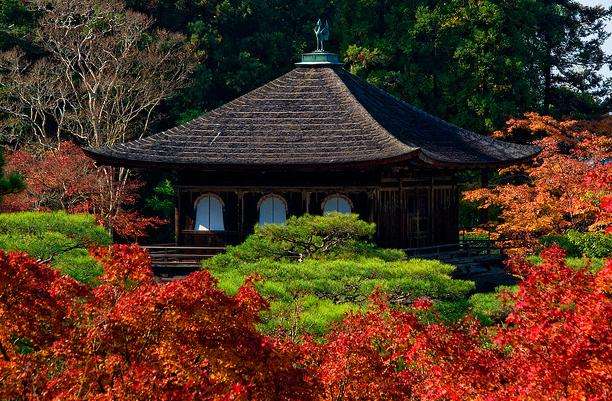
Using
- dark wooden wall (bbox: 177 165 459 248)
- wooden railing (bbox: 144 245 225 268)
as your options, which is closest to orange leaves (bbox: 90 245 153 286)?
wooden railing (bbox: 144 245 225 268)

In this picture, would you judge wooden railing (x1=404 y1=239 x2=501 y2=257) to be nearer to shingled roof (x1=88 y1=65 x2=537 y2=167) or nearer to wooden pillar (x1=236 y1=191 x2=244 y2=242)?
shingled roof (x1=88 y1=65 x2=537 y2=167)

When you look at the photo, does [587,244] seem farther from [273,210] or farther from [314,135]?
[273,210]

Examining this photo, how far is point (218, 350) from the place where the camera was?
9320 mm

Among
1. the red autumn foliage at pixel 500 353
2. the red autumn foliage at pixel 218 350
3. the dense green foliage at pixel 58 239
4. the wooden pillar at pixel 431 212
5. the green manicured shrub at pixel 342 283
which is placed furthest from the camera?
the wooden pillar at pixel 431 212

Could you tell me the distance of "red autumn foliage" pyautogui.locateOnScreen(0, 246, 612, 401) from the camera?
28.1 feet

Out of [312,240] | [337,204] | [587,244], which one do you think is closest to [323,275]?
[312,240]

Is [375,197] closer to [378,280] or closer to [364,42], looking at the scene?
[378,280]

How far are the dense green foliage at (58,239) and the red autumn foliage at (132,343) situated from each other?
898 cm

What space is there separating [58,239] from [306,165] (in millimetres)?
7681

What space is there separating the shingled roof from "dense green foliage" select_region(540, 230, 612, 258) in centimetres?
320

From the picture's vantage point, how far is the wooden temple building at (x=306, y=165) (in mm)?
26156

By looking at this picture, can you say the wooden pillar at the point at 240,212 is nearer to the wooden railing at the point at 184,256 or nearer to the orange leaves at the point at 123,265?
the wooden railing at the point at 184,256

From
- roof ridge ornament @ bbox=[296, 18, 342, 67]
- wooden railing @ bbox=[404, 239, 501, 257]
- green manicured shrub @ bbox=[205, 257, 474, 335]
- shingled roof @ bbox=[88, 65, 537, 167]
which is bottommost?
wooden railing @ bbox=[404, 239, 501, 257]

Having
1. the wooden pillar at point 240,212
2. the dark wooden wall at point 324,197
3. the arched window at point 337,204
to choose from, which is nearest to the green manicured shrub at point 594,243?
the dark wooden wall at point 324,197
